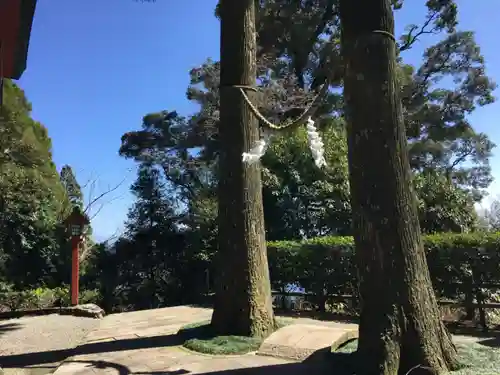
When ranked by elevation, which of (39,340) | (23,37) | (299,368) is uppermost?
(23,37)

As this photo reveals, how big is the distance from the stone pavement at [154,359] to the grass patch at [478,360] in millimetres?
835

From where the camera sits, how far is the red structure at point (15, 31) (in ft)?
14.5

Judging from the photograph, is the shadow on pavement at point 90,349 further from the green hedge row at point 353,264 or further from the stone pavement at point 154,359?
the green hedge row at point 353,264

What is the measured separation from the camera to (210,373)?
15.2 feet

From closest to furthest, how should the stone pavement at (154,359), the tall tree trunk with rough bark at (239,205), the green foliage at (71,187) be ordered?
the stone pavement at (154,359), the tall tree trunk with rough bark at (239,205), the green foliage at (71,187)

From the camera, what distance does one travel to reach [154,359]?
5316 mm

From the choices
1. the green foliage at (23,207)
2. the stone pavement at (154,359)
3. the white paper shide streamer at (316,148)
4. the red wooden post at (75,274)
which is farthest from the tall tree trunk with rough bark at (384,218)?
the green foliage at (23,207)

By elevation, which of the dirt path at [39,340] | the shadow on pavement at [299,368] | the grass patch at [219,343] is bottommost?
the dirt path at [39,340]

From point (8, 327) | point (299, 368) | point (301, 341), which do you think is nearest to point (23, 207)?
point (8, 327)

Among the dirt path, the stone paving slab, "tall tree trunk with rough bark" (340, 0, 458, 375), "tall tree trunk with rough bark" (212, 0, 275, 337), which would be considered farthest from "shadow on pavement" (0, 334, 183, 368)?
"tall tree trunk with rough bark" (340, 0, 458, 375)

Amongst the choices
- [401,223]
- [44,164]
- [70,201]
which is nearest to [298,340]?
[401,223]

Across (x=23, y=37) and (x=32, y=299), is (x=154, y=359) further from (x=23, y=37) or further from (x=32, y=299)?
(x=32, y=299)

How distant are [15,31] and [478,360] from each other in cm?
601

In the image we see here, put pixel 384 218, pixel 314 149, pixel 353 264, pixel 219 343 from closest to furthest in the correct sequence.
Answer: pixel 384 218 → pixel 314 149 → pixel 219 343 → pixel 353 264
